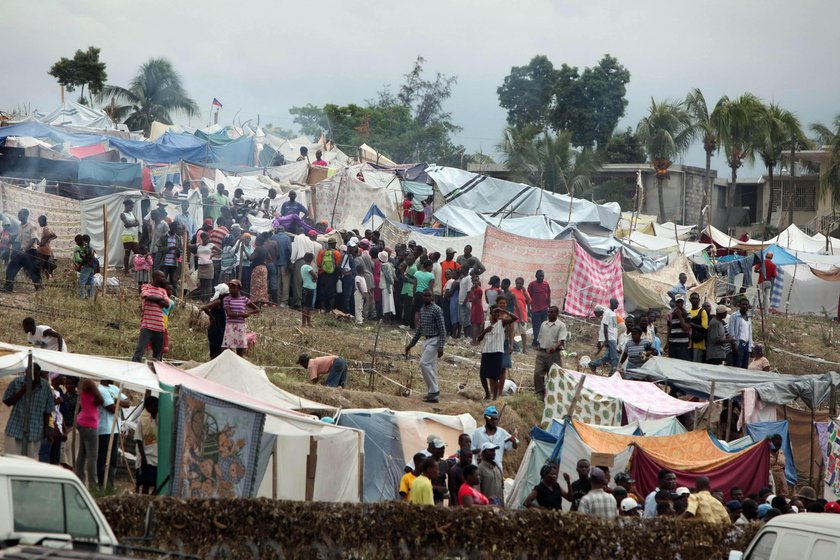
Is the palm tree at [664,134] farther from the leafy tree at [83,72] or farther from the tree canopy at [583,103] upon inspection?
the leafy tree at [83,72]

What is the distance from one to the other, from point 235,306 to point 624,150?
43.9 meters

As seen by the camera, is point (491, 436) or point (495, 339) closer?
point (491, 436)

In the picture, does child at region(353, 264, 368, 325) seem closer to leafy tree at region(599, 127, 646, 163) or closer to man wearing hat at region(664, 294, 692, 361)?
Result: man wearing hat at region(664, 294, 692, 361)

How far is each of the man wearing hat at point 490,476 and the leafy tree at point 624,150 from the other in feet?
151

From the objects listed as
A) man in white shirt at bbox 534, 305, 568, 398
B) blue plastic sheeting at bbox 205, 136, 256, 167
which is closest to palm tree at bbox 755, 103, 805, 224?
blue plastic sheeting at bbox 205, 136, 256, 167

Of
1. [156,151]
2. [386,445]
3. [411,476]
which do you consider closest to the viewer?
[411,476]

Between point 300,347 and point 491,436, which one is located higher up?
point 300,347

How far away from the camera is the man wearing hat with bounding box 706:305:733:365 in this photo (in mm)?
20750

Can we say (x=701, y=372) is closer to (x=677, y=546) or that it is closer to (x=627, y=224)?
(x=677, y=546)

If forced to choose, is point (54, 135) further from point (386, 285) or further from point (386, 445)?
point (386, 445)

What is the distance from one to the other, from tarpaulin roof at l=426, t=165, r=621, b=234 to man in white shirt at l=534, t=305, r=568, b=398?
46.1 ft

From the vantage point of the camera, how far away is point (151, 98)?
5650 centimetres

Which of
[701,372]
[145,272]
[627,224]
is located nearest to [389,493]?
[701,372]

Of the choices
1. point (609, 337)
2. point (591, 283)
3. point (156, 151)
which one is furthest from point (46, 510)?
point (156, 151)
